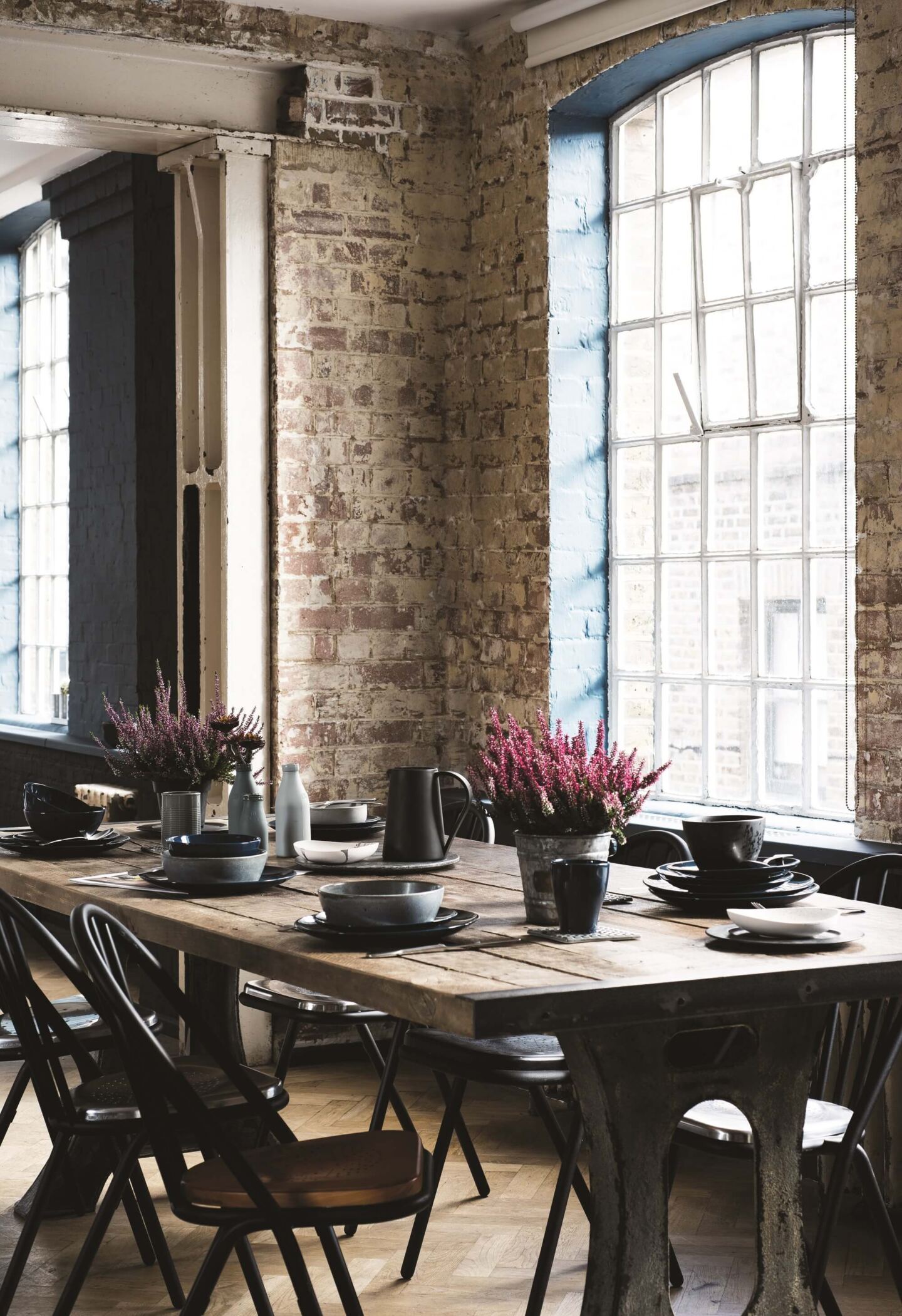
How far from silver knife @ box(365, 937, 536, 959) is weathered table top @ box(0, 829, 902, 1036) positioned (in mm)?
31

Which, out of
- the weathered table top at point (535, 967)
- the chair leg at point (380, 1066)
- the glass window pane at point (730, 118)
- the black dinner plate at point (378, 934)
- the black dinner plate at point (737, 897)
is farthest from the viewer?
the glass window pane at point (730, 118)

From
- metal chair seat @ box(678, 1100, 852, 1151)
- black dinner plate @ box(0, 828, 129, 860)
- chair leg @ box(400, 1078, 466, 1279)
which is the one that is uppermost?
black dinner plate @ box(0, 828, 129, 860)

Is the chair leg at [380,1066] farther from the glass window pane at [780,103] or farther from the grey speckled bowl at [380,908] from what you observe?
the glass window pane at [780,103]

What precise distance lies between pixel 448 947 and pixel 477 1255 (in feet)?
4.87

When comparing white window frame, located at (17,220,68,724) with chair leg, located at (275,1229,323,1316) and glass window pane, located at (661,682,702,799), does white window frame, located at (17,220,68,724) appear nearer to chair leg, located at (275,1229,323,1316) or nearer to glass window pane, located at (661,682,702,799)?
glass window pane, located at (661,682,702,799)

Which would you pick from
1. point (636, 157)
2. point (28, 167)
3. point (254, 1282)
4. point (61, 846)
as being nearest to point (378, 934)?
point (254, 1282)

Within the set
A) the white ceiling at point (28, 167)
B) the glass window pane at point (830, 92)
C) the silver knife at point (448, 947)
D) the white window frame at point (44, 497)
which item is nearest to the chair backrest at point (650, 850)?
the silver knife at point (448, 947)

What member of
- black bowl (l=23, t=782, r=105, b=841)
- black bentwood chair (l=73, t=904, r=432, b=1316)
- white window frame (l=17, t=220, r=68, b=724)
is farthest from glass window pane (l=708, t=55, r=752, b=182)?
white window frame (l=17, t=220, r=68, b=724)

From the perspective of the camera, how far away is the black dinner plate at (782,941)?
9.82ft

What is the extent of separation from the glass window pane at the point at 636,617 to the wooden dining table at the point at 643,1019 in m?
2.74

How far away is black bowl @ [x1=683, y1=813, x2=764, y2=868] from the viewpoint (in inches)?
136

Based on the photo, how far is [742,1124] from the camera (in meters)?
3.40

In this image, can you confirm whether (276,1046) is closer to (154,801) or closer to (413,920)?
(154,801)

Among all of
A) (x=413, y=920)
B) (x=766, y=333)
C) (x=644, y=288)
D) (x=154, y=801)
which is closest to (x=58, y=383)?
(x=154, y=801)
